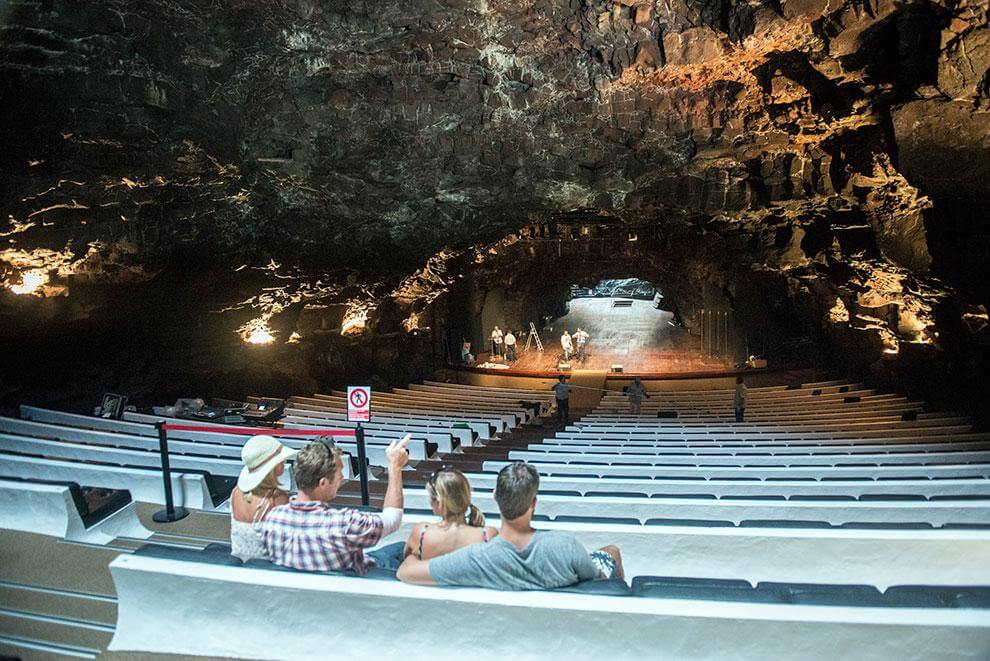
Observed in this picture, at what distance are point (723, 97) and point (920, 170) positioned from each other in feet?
17.0

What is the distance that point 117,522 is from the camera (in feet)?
13.4

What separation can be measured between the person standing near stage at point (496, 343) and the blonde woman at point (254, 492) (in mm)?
22914

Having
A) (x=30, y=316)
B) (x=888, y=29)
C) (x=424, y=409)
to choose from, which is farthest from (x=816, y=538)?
(x=30, y=316)

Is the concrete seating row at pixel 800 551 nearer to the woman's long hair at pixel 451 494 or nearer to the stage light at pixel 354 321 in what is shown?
the woman's long hair at pixel 451 494

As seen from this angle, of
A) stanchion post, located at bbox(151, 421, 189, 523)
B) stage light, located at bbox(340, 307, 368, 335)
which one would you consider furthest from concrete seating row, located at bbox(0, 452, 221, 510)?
stage light, located at bbox(340, 307, 368, 335)

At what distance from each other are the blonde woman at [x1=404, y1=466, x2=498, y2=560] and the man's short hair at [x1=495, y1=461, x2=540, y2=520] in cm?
21

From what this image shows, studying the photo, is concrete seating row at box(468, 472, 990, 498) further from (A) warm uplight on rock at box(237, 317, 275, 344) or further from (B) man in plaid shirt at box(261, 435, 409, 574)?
(A) warm uplight on rock at box(237, 317, 275, 344)

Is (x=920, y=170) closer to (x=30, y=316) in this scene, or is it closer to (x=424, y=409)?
(x=424, y=409)

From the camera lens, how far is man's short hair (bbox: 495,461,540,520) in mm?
2879

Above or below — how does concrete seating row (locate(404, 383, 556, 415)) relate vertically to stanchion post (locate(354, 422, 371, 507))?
below

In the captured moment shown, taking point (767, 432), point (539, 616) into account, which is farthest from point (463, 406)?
point (539, 616)

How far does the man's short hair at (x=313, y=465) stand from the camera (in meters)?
3.22

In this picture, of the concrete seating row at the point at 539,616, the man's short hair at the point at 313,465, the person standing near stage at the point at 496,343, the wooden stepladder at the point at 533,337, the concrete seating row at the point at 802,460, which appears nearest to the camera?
the concrete seating row at the point at 539,616

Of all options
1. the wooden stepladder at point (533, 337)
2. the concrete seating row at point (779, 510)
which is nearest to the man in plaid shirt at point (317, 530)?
the concrete seating row at point (779, 510)
